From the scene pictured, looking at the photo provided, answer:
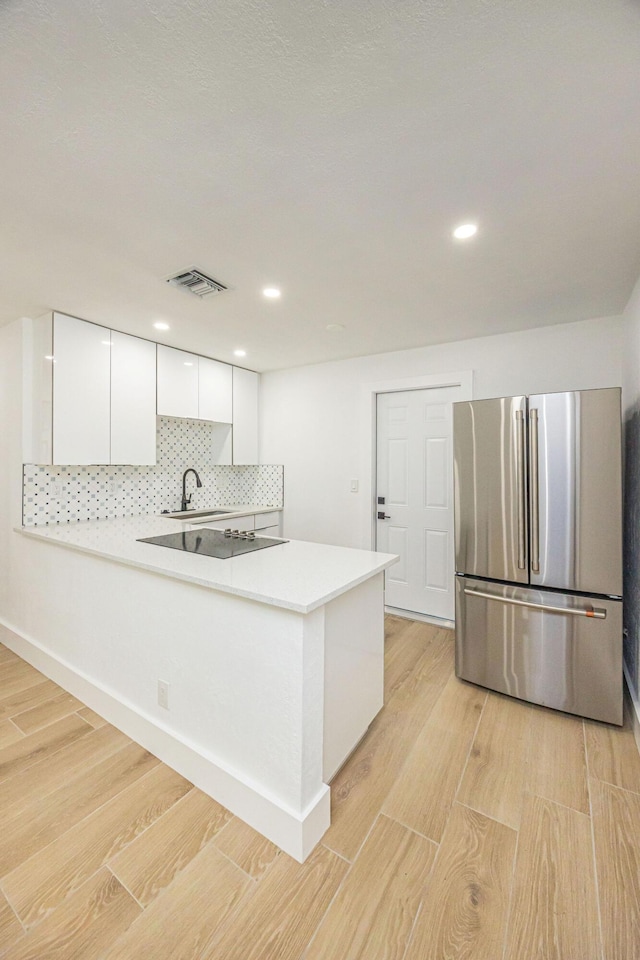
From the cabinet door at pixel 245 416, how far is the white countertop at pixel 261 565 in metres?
1.81

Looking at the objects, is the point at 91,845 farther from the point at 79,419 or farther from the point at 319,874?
the point at 79,419

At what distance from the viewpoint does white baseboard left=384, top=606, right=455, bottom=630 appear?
3320mm

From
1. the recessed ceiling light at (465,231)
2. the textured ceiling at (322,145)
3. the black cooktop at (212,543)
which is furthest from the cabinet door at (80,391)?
the recessed ceiling light at (465,231)

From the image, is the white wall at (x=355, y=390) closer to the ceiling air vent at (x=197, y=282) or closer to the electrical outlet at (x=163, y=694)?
the ceiling air vent at (x=197, y=282)

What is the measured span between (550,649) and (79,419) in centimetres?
330

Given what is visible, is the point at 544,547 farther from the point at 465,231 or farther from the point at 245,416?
the point at 245,416

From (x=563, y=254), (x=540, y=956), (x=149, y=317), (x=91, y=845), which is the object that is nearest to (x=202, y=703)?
(x=91, y=845)

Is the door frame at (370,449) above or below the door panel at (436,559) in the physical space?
above

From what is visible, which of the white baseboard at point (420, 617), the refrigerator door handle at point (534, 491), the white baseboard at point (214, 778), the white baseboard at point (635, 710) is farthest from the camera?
the white baseboard at point (420, 617)

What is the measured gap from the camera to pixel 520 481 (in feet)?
7.27

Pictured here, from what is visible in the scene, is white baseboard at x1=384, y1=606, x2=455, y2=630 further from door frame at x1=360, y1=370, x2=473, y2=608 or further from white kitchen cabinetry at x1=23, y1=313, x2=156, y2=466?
white kitchen cabinetry at x1=23, y1=313, x2=156, y2=466

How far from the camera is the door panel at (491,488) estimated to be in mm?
2232

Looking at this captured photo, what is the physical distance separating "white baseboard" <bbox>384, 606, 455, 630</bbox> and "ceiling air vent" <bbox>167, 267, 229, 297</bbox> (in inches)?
115

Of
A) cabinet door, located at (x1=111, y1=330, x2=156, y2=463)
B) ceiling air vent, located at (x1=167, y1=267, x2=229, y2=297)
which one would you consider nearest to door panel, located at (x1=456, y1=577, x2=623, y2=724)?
ceiling air vent, located at (x1=167, y1=267, x2=229, y2=297)
